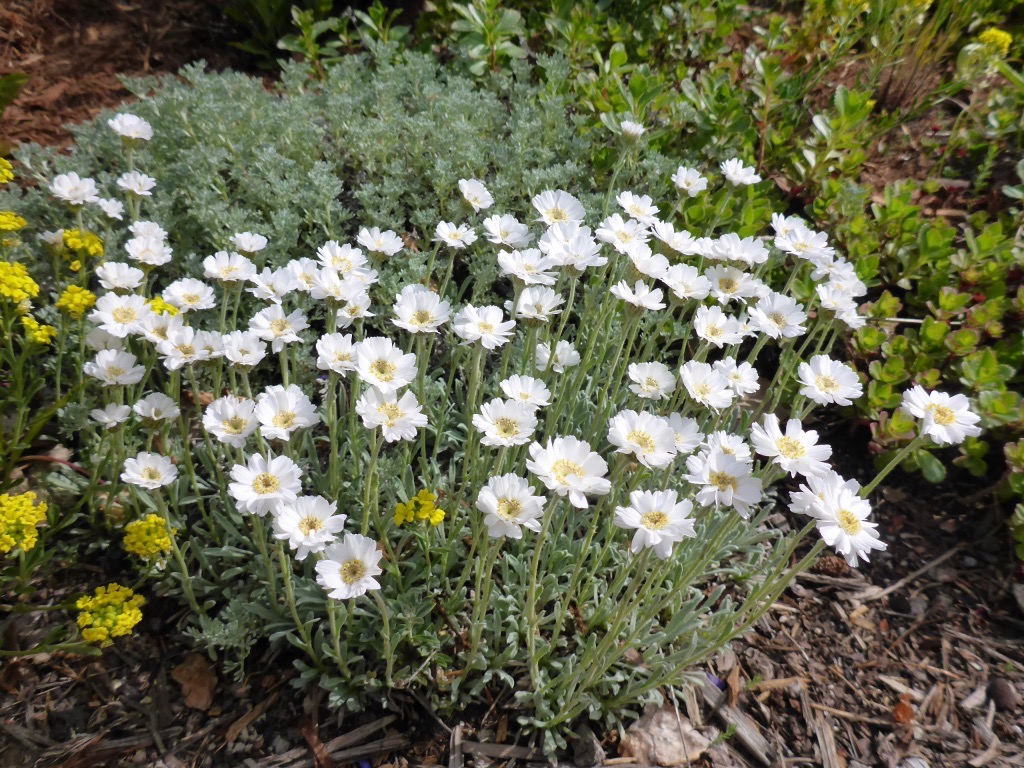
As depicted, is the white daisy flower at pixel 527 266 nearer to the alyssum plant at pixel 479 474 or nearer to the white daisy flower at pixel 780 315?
the alyssum plant at pixel 479 474

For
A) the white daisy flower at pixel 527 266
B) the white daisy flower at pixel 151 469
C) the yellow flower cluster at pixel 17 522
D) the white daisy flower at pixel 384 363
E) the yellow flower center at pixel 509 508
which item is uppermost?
the white daisy flower at pixel 527 266

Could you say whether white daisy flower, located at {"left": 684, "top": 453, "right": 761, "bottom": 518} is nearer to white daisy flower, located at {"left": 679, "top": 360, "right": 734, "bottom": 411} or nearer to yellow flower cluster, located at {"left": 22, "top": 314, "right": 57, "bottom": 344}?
white daisy flower, located at {"left": 679, "top": 360, "right": 734, "bottom": 411}

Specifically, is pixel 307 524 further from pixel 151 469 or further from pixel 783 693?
pixel 783 693

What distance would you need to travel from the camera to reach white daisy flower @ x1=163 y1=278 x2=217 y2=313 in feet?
6.95

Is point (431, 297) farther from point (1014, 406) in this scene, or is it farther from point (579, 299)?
point (1014, 406)

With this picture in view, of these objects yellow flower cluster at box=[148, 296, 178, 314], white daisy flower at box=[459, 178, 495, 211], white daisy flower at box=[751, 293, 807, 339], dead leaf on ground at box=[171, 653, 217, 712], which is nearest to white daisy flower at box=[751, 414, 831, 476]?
white daisy flower at box=[751, 293, 807, 339]

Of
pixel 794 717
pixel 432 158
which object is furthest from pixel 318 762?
pixel 432 158

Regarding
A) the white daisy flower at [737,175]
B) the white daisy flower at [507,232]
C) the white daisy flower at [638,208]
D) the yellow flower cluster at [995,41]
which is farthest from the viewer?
the yellow flower cluster at [995,41]

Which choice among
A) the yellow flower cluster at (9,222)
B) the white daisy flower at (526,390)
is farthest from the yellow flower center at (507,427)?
the yellow flower cluster at (9,222)

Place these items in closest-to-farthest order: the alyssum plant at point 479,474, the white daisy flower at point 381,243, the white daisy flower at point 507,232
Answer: the alyssum plant at point 479,474 < the white daisy flower at point 507,232 < the white daisy flower at point 381,243

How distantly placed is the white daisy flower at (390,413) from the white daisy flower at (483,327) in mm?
237

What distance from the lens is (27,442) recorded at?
2.16 metres

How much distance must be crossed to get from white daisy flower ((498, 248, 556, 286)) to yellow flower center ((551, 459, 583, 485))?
1.86 ft

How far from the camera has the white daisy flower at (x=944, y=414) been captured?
5.91 feet
